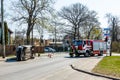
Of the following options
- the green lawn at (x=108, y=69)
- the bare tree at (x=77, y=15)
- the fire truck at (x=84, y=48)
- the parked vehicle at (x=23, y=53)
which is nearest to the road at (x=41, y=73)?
the green lawn at (x=108, y=69)

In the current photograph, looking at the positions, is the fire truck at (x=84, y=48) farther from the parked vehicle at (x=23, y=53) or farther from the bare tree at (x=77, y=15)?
the bare tree at (x=77, y=15)

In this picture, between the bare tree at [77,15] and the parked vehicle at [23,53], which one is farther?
the bare tree at [77,15]

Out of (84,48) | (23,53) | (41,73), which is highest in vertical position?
(84,48)

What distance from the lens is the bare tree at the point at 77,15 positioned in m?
98.9

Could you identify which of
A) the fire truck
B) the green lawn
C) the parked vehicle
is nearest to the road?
the green lawn

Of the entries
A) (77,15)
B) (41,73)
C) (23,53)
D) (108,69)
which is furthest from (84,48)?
(77,15)

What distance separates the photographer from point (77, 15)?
99.3 m

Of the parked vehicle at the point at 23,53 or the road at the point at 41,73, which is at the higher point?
the parked vehicle at the point at 23,53

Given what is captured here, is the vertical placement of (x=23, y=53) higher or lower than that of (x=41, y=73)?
higher

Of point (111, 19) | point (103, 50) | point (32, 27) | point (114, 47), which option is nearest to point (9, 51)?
point (32, 27)

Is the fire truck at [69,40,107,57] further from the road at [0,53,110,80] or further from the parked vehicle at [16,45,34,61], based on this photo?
the road at [0,53,110,80]

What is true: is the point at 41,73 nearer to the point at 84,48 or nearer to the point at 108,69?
the point at 108,69

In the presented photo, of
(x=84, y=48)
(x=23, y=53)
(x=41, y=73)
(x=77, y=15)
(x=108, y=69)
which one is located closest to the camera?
(x=41, y=73)

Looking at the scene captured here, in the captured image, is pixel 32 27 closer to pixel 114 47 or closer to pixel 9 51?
pixel 9 51
